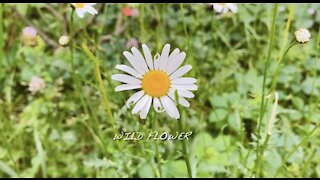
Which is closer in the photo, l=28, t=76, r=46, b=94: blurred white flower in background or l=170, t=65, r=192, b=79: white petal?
l=170, t=65, r=192, b=79: white petal

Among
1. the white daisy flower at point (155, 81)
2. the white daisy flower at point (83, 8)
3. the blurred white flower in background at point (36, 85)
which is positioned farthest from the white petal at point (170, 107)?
the blurred white flower in background at point (36, 85)

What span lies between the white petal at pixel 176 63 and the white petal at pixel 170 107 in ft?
0.13

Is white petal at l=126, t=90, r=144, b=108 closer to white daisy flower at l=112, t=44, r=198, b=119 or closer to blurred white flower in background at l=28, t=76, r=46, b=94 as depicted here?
white daisy flower at l=112, t=44, r=198, b=119

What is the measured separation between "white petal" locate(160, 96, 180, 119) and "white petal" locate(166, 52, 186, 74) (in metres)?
0.04

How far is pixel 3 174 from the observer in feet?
3.93

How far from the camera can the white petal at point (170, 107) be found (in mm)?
652

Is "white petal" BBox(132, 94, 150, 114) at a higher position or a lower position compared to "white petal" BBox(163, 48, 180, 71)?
lower

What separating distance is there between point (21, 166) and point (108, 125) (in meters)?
0.25

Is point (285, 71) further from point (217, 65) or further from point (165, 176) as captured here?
point (165, 176)

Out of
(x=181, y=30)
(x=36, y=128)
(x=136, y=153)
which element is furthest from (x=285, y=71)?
(x=36, y=128)

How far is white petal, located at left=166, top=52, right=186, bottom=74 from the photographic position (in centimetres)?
66

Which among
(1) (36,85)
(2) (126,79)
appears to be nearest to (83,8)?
(2) (126,79)

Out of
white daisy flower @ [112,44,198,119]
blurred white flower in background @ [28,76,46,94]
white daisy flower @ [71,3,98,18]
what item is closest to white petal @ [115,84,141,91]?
white daisy flower @ [112,44,198,119]

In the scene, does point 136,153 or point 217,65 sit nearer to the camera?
point 136,153
